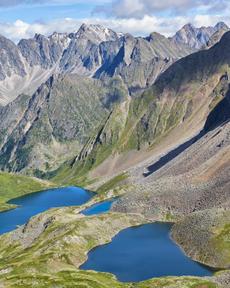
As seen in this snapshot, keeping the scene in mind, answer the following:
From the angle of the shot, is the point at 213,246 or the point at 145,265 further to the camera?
the point at 213,246

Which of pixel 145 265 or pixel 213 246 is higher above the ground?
pixel 213 246

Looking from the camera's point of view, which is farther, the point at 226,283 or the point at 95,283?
the point at 95,283

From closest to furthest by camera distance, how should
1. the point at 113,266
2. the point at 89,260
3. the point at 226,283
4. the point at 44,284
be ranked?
the point at 226,283, the point at 44,284, the point at 113,266, the point at 89,260

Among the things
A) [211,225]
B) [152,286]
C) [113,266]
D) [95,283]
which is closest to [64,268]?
[113,266]

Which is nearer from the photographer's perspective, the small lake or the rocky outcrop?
the small lake

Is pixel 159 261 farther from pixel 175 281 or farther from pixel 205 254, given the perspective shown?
pixel 175 281

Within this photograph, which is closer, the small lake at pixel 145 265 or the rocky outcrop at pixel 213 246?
the small lake at pixel 145 265

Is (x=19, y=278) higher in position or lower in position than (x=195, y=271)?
higher

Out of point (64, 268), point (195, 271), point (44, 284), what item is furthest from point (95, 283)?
point (195, 271)

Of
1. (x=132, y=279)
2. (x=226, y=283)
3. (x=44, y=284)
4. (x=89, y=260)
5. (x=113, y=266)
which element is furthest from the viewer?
(x=89, y=260)
